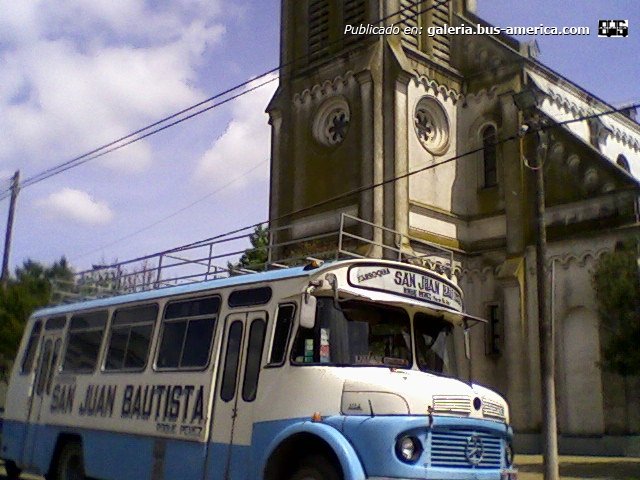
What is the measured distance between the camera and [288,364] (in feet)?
26.1

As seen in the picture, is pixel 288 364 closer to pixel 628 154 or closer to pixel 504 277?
pixel 504 277

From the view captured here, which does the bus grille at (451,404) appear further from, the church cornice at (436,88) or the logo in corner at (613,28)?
the church cornice at (436,88)

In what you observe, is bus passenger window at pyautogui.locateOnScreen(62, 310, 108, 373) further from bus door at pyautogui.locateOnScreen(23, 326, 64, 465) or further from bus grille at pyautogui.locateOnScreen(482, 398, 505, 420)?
bus grille at pyautogui.locateOnScreen(482, 398, 505, 420)

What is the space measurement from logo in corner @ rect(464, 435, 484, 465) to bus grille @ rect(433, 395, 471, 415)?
264 mm

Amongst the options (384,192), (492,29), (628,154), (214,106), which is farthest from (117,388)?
(628,154)

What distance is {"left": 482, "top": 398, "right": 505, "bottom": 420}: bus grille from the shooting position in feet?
25.5

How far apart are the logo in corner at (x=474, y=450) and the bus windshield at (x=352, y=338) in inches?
42.7

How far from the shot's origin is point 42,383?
12.4m

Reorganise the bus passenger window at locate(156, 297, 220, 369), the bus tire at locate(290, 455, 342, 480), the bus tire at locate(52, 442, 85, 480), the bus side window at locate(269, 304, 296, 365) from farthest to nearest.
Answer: the bus tire at locate(52, 442, 85, 480) → the bus passenger window at locate(156, 297, 220, 369) → the bus side window at locate(269, 304, 296, 365) → the bus tire at locate(290, 455, 342, 480)

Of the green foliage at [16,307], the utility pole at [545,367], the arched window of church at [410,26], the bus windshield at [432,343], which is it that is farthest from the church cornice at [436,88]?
the bus windshield at [432,343]

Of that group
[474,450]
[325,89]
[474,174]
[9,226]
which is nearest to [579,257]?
[474,174]

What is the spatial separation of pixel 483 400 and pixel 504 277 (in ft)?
49.0

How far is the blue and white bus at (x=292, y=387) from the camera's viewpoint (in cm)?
726

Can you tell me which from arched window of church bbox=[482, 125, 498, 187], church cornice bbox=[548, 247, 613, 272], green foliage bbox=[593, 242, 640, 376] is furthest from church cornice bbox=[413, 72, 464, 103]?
green foliage bbox=[593, 242, 640, 376]
